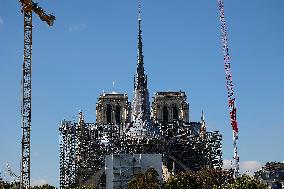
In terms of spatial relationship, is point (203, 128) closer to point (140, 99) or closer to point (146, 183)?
point (140, 99)

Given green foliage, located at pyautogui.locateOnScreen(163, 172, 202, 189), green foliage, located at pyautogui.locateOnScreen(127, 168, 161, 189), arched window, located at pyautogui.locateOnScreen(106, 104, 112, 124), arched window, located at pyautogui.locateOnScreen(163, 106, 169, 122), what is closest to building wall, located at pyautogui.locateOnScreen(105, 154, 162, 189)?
green foliage, located at pyautogui.locateOnScreen(127, 168, 161, 189)

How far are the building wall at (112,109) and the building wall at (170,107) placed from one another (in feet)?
35.0

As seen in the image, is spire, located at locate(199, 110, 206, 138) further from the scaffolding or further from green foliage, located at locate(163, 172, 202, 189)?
green foliage, located at locate(163, 172, 202, 189)

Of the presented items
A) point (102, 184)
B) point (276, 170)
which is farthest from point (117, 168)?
point (276, 170)

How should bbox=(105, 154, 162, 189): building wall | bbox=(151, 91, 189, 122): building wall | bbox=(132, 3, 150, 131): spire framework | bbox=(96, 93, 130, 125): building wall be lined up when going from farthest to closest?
bbox=(96, 93, 130, 125): building wall
bbox=(151, 91, 189, 122): building wall
bbox=(132, 3, 150, 131): spire framework
bbox=(105, 154, 162, 189): building wall

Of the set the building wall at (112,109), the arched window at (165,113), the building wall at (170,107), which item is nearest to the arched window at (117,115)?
the building wall at (112,109)

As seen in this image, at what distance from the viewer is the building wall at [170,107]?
7702 inches

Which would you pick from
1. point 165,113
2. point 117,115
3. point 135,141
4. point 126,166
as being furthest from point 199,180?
point 117,115

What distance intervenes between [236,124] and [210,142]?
53.1 m

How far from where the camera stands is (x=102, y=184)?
163125 mm

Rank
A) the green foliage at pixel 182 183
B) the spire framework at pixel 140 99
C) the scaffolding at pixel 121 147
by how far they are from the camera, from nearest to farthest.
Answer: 1. the green foliage at pixel 182 183
2. the scaffolding at pixel 121 147
3. the spire framework at pixel 140 99

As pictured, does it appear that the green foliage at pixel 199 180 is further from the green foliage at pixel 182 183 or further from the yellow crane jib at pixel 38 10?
the yellow crane jib at pixel 38 10

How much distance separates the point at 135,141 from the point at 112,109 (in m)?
31.0

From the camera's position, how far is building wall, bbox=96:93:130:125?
7756 inches
